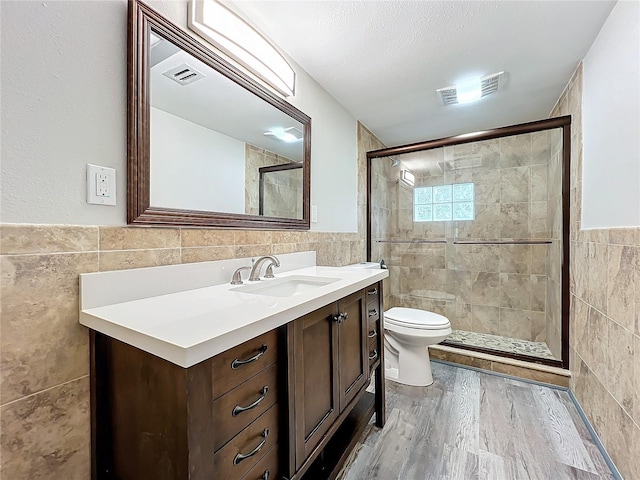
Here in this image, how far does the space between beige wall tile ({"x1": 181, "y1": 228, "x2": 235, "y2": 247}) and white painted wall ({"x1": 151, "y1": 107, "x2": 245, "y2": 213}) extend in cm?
10

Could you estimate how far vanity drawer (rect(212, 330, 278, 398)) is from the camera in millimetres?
692

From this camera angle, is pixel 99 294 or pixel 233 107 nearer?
pixel 99 294

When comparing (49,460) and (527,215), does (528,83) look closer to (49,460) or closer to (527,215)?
(527,215)

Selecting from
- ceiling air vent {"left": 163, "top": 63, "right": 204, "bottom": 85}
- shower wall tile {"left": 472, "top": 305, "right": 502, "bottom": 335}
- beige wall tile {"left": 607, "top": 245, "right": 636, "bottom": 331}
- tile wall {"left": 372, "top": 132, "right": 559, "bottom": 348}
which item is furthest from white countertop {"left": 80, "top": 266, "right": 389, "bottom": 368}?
shower wall tile {"left": 472, "top": 305, "right": 502, "bottom": 335}

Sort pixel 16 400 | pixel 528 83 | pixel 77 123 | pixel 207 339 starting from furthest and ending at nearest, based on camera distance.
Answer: pixel 528 83
pixel 77 123
pixel 16 400
pixel 207 339

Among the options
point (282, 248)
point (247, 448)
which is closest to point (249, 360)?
point (247, 448)

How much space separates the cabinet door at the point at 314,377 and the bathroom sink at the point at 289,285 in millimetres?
318

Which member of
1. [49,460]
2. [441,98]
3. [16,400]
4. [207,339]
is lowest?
[49,460]

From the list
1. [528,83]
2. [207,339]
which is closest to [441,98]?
[528,83]

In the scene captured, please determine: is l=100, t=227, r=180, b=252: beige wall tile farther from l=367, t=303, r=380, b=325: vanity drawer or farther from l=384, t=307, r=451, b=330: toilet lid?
l=384, t=307, r=451, b=330: toilet lid

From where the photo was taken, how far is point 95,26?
889 millimetres

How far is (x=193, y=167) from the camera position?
1.24 meters

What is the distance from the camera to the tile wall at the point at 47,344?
721mm

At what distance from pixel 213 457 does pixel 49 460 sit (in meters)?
0.51
